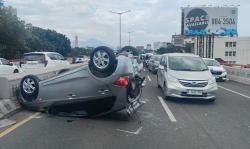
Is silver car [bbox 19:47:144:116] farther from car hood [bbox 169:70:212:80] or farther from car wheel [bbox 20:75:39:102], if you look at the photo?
car hood [bbox 169:70:212:80]

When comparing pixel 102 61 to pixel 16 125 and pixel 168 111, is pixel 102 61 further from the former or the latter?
pixel 168 111

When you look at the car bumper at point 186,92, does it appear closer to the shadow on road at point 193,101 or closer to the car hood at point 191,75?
the shadow on road at point 193,101

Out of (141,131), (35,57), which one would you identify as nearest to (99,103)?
(141,131)

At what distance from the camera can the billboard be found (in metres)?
56.1

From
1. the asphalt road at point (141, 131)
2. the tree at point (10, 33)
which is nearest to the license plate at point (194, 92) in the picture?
the asphalt road at point (141, 131)

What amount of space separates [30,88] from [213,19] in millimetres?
50148

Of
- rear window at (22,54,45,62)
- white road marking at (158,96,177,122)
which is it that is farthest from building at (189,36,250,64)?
white road marking at (158,96,177,122)

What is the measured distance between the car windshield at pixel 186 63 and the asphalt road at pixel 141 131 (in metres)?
3.10

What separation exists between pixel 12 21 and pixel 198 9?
27.5 meters

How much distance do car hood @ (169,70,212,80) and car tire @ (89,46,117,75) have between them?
4.34 m

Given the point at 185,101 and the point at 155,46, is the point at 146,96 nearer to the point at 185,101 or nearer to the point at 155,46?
the point at 185,101

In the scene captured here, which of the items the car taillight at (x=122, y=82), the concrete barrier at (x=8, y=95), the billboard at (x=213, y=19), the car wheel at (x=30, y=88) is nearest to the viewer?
the car taillight at (x=122, y=82)

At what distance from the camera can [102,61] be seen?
29.1 feet

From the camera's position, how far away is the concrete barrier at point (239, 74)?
2353 centimetres
